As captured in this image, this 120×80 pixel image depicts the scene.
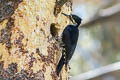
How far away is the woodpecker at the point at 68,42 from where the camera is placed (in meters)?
3.15

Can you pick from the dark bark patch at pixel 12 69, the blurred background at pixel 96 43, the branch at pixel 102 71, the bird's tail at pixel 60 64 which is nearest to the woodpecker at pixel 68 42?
the bird's tail at pixel 60 64

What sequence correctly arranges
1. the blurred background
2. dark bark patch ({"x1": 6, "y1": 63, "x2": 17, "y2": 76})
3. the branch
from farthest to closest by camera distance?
1. the blurred background
2. the branch
3. dark bark patch ({"x1": 6, "y1": 63, "x2": 17, "y2": 76})

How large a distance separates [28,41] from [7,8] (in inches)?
11.2

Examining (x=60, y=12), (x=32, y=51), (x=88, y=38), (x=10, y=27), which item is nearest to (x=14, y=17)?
(x=10, y=27)

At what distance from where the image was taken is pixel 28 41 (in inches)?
116

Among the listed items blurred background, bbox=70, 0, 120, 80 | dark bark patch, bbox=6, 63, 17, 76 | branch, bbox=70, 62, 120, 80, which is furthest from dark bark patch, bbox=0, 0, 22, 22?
blurred background, bbox=70, 0, 120, 80

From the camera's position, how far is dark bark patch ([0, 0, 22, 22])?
2.94 metres

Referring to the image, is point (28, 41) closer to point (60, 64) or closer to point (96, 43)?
point (60, 64)

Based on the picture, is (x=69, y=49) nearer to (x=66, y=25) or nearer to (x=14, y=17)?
(x=66, y=25)

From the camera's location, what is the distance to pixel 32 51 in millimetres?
2945

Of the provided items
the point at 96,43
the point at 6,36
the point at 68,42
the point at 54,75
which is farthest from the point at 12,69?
the point at 96,43

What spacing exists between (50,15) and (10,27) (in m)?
0.39

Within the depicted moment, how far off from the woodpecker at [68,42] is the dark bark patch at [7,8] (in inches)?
19.3

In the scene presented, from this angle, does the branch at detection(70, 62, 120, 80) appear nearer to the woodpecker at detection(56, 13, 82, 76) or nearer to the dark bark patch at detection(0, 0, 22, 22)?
the woodpecker at detection(56, 13, 82, 76)
